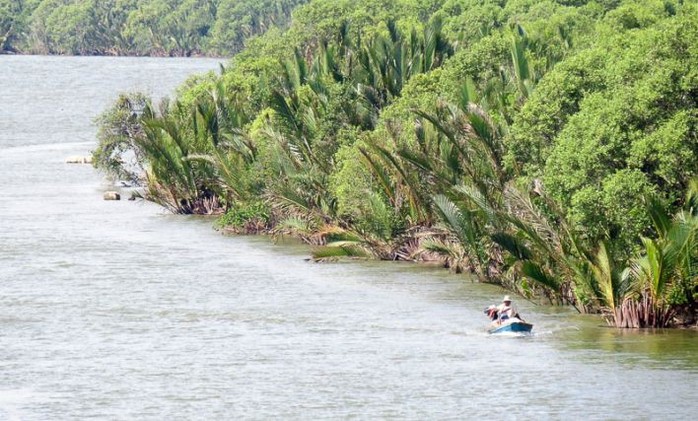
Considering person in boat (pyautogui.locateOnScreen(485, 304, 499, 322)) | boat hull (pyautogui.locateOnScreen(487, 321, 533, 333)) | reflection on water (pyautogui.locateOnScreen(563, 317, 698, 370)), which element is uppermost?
person in boat (pyautogui.locateOnScreen(485, 304, 499, 322))

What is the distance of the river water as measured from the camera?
1117 inches

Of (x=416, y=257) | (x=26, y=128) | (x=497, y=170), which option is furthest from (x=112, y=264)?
(x=26, y=128)

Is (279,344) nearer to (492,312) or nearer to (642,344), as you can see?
(492,312)

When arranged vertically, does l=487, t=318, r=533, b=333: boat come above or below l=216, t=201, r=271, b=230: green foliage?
below

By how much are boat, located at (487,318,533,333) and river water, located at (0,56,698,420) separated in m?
0.26

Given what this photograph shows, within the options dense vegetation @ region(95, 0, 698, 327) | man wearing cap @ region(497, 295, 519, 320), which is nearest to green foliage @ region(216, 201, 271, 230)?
dense vegetation @ region(95, 0, 698, 327)

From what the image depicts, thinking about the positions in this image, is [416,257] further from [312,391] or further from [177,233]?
[312,391]

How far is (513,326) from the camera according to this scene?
33.8 meters

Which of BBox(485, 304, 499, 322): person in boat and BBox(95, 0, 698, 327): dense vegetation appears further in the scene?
BBox(485, 304, 499, 322): person in boat

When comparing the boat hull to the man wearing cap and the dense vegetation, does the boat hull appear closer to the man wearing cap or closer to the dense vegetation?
the man wearing cap

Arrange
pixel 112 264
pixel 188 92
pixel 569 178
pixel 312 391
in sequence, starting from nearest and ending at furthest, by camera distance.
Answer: pixel 312 391 < pixel 569 178 < pixel 112 264 < pixel 188 92

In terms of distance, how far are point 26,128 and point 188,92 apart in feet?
158

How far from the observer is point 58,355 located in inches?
1312

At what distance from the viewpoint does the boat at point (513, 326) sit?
111 ft
